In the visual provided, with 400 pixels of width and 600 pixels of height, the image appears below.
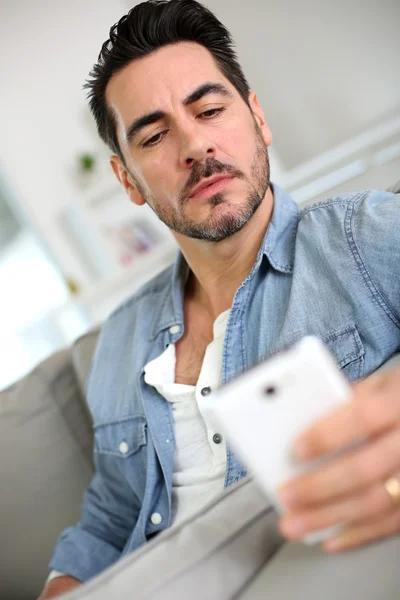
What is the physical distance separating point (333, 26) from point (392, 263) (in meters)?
1.99

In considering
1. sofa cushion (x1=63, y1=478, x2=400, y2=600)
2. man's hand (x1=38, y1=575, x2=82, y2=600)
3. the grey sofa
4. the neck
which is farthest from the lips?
man's hand (x1=38, y1=575, x2=82, y2=600)

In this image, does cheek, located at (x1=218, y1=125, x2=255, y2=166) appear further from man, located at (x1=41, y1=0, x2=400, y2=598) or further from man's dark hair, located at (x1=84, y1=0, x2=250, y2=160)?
man's dark hair, located at (x1=84, y1=0, x2=250, y2=160)

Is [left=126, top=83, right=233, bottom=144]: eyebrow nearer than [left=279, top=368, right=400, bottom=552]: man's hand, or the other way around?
[left=279, top=368, right=400, bottom=552]: man's hand

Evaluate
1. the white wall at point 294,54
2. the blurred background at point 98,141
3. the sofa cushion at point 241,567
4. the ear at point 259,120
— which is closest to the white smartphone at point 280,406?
the sofa cushion at point 241,567

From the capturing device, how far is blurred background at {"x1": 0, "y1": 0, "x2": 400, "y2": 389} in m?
2.37

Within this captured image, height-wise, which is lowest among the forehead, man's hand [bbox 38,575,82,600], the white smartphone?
man's hand [bbox 38,575,82,600]

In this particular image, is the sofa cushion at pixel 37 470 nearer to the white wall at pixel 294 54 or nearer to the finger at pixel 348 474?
the finger at pixel 348 474

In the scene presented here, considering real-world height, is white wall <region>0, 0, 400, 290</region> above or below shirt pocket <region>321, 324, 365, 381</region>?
above

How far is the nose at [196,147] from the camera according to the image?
1.08 metres

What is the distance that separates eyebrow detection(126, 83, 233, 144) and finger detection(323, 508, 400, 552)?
94 centimetres

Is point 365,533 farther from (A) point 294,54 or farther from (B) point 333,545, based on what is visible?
(A) point 294,54

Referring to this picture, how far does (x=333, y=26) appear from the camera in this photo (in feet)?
7.78

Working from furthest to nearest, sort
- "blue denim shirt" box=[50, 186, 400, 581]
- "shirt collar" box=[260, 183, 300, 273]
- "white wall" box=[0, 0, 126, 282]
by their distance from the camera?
"white wall" box=[0, 0, 126, 282], "shirt collar" box=[260, 183, 300, 273], "blue denim shirt" box=[50, 186, 400, 581]

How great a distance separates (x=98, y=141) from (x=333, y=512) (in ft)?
10.1
